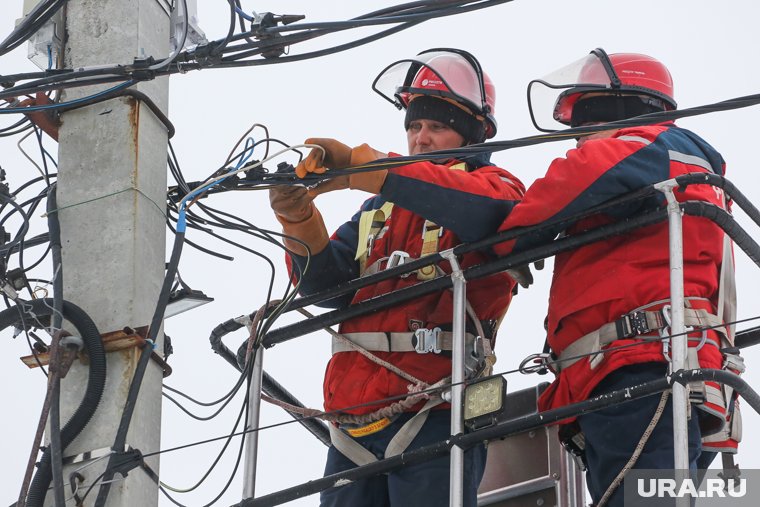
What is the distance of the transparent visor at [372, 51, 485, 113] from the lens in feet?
22.3

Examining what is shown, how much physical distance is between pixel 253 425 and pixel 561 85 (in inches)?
86.2

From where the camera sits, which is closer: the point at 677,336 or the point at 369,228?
the point at 677,336

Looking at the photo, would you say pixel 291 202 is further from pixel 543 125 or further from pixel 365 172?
pixel 543 125

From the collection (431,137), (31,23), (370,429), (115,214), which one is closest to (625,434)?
(370,429)

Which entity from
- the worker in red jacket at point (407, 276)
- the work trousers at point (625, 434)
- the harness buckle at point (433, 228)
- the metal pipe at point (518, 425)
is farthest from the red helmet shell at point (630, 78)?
the metal pipe at point (518, 425)

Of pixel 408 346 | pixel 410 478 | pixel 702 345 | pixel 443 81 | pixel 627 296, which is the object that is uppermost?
pixel 443 81

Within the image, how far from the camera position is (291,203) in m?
6.15

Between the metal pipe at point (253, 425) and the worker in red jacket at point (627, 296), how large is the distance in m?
1.30

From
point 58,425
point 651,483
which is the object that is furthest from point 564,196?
point 58,425

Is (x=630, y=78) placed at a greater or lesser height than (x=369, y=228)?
greater

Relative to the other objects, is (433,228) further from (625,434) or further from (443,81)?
(625,434)

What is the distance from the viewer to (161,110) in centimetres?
593

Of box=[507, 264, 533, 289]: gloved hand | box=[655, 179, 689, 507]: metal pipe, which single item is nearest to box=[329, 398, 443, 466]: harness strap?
box=[507, 264, 533, 289]: gloved hand

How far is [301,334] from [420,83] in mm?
1562
